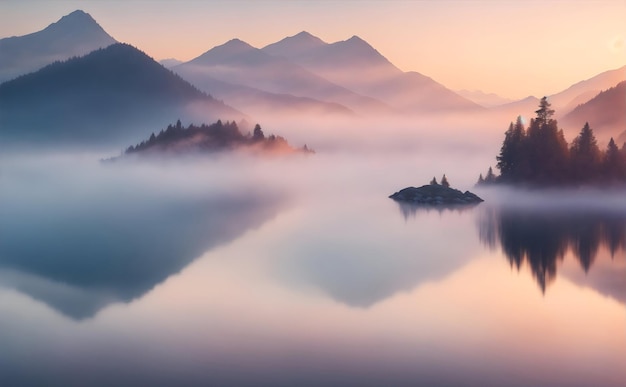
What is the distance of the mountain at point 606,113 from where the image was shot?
16475cm

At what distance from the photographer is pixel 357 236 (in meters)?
51.0

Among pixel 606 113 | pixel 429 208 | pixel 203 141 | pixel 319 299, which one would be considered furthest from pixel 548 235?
pixel 606 113

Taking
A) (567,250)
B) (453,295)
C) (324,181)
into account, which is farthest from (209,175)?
(453,295)

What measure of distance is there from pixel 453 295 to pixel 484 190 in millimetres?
62147

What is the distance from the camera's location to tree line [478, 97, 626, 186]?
74.2 metres

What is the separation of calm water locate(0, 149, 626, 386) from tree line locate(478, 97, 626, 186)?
9.95m

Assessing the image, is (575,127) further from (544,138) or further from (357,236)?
(357,236)

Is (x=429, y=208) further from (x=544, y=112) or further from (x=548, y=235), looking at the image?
(x=548, y=235)

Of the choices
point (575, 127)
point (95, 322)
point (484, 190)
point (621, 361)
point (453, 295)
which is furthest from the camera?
point (575, 127)

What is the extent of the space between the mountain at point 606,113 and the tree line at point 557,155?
313 feet

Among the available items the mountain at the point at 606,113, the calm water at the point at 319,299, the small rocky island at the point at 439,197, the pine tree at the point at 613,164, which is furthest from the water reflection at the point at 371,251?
the mountain at the point at 606,113

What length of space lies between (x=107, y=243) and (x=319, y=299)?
29.1 metres

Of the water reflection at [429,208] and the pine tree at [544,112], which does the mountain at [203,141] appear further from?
the pine tree at [544,112]

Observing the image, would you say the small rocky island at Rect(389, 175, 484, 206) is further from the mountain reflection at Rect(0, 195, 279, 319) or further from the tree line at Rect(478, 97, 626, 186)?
the mountain reflection at Rect(0, 195, 279, 319)
